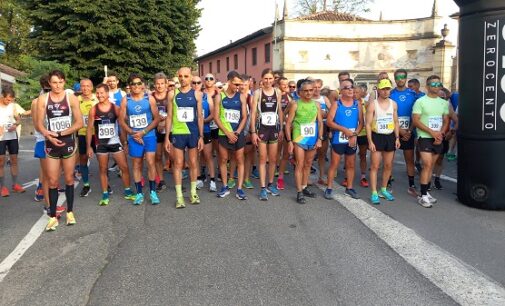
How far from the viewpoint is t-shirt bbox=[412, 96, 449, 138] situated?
661 cm

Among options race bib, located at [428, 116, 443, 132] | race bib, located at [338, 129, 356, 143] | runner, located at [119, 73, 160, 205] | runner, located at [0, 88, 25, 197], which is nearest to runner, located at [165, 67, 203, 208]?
runner, located at [119, 73, 160, 205]

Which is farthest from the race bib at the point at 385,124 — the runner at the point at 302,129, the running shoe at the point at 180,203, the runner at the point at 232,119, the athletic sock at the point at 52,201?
the athletic sock at the point at 52,201

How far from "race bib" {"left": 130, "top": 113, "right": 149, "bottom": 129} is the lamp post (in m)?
4.96

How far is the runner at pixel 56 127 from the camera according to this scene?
5457mm

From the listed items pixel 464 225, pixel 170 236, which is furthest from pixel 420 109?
pixel 170 236

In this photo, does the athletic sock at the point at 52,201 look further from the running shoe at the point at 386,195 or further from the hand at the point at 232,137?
the running shoe at the point at 386,195

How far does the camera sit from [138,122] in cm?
654

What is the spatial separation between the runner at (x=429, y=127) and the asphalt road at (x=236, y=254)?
1.82 ft

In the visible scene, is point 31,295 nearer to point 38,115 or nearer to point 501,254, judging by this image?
point 38,115

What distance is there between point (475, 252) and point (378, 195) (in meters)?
2.52

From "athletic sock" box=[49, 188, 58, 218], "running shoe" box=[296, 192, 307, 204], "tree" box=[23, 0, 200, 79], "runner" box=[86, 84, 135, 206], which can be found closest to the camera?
"athletic sock" box=[49, 188, 58, 218]

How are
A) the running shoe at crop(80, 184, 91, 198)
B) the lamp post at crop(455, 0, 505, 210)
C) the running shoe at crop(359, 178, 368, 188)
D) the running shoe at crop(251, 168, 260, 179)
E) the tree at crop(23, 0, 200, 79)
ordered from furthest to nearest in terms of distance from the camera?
the tree at crop(23, 0, 200, 79) → the running shoe at crop(251, 168, 260, 179) → the running shoe at crop(359, 178, 368, 188) → the running shoe at crop(80, 184, 91, 198) → the lamp post at crop(455, 0, 505, 210)

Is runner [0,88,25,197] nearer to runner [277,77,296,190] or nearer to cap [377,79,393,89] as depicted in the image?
runner [277,77,296,190]

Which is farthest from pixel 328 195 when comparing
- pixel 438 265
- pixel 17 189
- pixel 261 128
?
pixel 17 189
